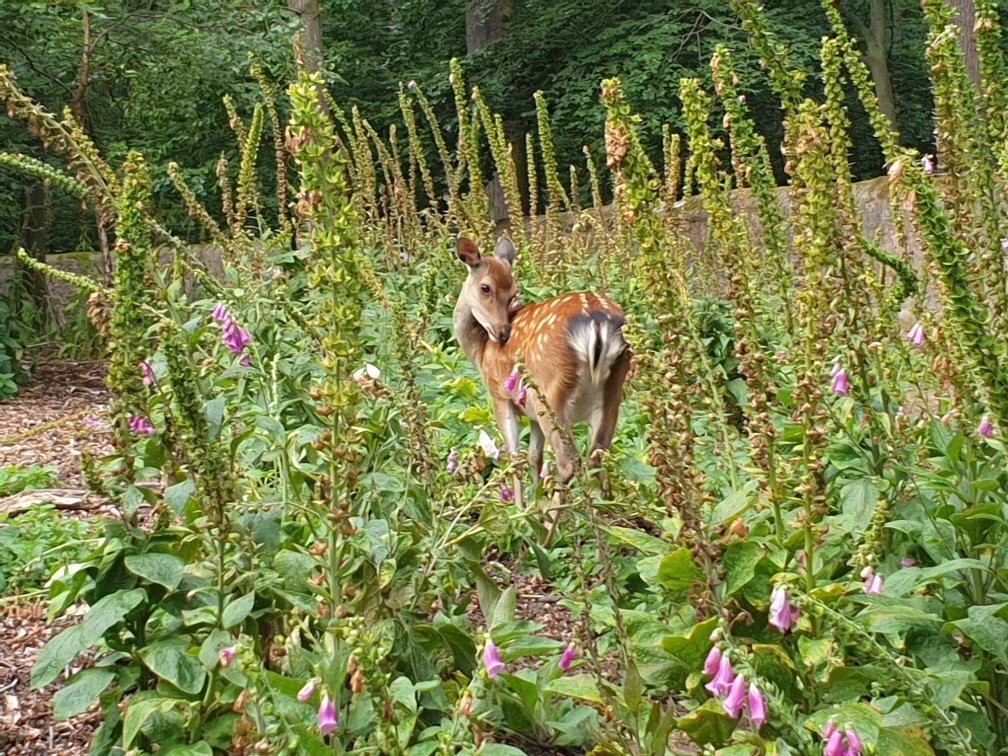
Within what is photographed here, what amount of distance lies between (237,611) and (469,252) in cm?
368

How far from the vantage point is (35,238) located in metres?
12.9

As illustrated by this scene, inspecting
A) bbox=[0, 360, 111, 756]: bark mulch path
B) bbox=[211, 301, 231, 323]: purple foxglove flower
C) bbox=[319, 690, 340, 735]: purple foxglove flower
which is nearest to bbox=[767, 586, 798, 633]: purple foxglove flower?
bbox=[319, 690, 340, 735]: purple foxglove flower

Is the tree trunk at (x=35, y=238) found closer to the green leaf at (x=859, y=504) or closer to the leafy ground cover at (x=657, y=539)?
the leafy ground cover at (x=657, y=539)

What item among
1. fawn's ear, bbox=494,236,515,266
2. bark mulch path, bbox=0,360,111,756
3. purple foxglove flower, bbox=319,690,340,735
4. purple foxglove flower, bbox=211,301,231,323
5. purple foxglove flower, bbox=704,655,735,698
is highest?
purple foxglove flower, bbox=211,301,231,323

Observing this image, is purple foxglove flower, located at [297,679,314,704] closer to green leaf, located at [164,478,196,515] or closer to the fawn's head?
green leaf, located at [164,478,196,515]

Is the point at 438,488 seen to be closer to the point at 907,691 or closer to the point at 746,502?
the point at 746,502

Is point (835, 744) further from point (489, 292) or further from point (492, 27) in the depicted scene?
point (492, 27)

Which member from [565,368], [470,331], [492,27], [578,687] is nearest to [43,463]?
[470,331]

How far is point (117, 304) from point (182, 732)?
1.08m

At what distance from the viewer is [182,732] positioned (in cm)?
307

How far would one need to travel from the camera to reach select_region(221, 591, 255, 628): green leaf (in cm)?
299

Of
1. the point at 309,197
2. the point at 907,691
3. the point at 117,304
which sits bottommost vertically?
the point at 907,691

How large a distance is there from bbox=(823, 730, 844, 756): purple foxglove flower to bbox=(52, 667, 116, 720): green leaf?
1.76m

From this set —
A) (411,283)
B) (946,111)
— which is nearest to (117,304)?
(946,111)
